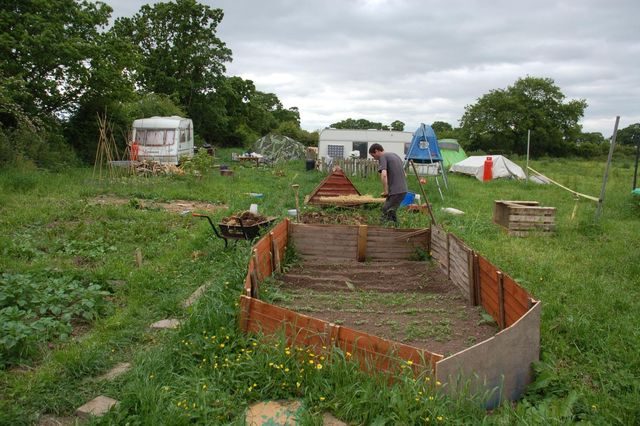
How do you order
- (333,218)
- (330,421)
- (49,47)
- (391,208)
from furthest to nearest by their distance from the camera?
(49,47)
(333,218)
(391,208)
(330,421)

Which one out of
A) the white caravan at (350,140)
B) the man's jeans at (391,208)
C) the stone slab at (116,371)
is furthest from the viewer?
the white caravan at (350,140)

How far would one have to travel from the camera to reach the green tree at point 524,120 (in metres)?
48.1

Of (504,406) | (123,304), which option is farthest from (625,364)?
(123,304)

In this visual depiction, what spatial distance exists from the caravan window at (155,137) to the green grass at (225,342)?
1221cm

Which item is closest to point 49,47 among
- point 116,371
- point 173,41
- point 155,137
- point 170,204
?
point 155,137

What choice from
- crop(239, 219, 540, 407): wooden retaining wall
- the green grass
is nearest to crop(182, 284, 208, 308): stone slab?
the green grass

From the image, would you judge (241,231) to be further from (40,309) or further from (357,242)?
(40,309)

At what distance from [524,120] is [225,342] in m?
50.2

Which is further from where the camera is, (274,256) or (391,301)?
(274,256)

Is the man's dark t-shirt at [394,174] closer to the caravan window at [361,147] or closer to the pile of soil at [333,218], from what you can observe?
the pile of soil at [333,218]

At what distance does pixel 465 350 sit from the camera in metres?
3.02

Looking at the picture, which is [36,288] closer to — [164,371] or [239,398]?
[164,371]

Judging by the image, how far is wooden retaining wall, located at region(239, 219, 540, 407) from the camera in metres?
3.09

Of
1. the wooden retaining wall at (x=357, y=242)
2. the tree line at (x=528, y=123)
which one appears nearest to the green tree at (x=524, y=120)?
the tree line at (x=528, y=123)
